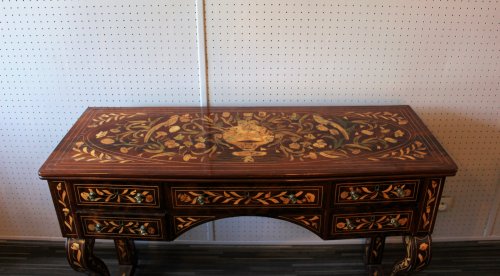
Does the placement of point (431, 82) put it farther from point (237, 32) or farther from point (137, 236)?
point (137, 236)

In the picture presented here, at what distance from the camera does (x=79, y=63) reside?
190 cm

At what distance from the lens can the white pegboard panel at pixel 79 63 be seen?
179 cm

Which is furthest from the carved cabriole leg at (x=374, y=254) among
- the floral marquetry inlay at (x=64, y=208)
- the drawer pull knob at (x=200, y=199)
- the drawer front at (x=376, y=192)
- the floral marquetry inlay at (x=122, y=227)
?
the floral marquetry inlay at (x=64, y=208)

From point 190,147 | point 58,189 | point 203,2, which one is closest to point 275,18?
point 203,2

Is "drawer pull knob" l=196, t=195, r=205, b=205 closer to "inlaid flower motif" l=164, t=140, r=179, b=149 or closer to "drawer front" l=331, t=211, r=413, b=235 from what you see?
"inlaid flower motif" l=164, t=140, r=179, b=149

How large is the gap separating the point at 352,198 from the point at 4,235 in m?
1.89

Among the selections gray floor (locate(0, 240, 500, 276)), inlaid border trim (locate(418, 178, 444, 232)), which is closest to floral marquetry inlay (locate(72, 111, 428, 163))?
inlaid border trim (locate(418, 178, 444, 232))

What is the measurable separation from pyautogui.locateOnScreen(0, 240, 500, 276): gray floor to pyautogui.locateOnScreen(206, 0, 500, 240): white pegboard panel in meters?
0.57

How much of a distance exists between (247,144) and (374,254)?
0.98 metres

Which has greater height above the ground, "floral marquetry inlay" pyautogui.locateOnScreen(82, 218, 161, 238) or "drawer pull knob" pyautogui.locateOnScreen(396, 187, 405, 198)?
"drawer pull knob" pyautogui.locateOnScreen(396, 187, 405, 198)

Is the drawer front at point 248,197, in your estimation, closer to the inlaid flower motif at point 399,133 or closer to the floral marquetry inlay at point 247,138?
the floral marquetry inlay at point 247,138

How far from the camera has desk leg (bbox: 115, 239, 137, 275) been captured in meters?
2.10

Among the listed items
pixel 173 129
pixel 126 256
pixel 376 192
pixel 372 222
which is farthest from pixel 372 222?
pixel 126 256

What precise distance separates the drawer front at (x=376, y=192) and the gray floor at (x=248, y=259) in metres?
0.76
